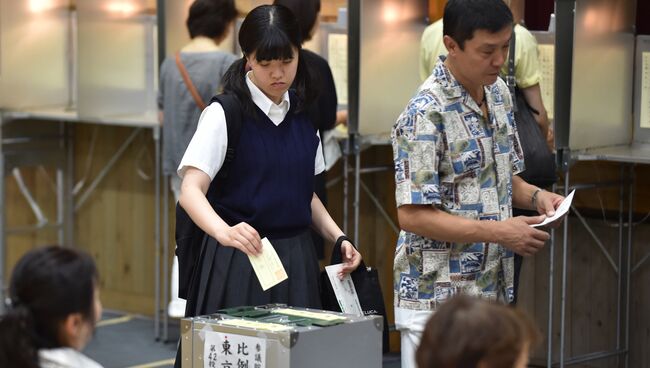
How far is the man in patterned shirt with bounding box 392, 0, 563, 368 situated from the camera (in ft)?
9.98

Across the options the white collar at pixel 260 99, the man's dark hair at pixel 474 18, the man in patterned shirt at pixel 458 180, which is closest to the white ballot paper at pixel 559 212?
the man in patterned shirt at pixel 458 180

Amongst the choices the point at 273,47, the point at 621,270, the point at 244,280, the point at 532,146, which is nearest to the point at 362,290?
the point at 244,280

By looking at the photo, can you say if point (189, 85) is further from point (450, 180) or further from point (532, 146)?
point (450, 180)

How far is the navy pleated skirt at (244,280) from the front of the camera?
3.17 m

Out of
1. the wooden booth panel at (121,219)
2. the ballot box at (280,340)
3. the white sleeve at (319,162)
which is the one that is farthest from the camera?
the wooden booth panel at (121,219)

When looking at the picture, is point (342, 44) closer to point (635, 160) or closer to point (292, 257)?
point (635, 160)

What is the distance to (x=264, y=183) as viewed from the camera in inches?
125

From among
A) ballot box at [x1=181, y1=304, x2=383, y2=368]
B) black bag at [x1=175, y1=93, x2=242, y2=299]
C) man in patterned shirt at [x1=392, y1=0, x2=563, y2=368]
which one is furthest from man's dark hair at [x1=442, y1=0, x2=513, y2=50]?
ballot box at [x1=181, y1=304, x2=383, y2=368]

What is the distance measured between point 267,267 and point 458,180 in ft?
1.73

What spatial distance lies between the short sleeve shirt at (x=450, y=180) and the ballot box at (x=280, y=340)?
0.37 metres

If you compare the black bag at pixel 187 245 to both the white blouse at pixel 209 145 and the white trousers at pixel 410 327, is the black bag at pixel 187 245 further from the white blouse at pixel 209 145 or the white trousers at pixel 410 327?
the white trousers at pixel 410 327

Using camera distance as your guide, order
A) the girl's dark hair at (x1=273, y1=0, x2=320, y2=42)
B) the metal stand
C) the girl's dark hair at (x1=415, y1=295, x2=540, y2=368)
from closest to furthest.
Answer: the girl's dark hair at (x1=415, y1=295, x2=540, y2=368)
the girl's dark hair at (x1=273, y1=0, x2=320, y2=42)
the metal stand

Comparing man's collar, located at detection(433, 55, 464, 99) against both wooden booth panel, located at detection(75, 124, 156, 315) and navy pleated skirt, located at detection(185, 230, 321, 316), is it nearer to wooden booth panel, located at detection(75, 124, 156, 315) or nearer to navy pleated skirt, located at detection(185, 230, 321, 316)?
navy pleated skirt, located at detection(185, 230, 321, 316)

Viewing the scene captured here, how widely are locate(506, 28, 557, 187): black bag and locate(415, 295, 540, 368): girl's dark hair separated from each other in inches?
97.3
